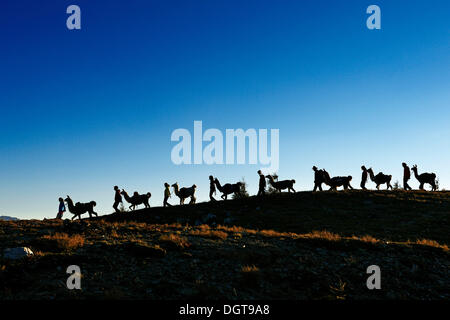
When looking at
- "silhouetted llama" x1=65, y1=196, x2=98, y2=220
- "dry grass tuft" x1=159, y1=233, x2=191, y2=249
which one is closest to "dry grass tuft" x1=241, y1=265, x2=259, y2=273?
"dry grass tuft" x1=159, y1=233, x2=191, y2=249

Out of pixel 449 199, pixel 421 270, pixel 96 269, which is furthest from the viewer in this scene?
pixel 449 199

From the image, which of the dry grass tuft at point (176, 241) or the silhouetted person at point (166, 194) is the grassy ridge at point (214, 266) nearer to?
the dry grass tuft at point (176, 241)

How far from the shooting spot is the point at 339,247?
489 inches

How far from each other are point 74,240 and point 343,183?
92.5 feet

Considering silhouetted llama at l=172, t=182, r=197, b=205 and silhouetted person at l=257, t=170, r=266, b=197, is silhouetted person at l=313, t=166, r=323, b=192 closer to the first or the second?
silhouetted person at l=257, t=170, r=266, b=197

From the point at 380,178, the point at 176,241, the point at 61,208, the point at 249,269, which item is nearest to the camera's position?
the point at 249,269

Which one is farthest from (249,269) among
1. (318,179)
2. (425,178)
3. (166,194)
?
(425,178)

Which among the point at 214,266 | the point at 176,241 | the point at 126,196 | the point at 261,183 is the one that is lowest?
the point at 214,266

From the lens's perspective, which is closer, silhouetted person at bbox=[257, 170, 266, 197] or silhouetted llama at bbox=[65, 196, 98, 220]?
silhouetted llama at bbox=[65, 196, 98, 220]

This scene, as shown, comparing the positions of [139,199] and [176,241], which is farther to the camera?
[139,199]

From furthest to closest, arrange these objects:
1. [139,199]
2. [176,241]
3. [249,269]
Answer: [139,199] → [176,241] → [249,269]

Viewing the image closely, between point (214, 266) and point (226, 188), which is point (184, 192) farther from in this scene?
point (214, 266)
